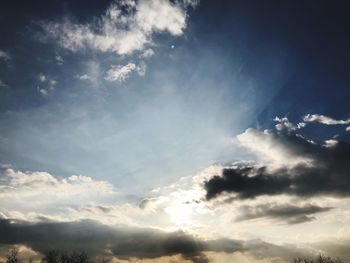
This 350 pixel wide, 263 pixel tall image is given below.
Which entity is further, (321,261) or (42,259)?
(321,261)

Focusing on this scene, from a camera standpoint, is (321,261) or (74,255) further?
(321,261)

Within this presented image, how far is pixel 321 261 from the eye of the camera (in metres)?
129

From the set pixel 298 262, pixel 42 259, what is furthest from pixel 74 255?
pixel 298 262

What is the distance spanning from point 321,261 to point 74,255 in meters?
105

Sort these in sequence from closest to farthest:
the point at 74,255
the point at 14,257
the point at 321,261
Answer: the point at 14,257
the point at 74,255
the point at 321,261

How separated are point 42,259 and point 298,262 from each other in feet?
355

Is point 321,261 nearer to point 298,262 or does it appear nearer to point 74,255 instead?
point 298,262

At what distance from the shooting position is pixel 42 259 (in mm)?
105062

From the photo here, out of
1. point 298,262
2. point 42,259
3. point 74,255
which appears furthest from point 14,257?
point 298,262

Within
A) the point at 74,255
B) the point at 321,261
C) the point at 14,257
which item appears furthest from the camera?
the point at 321,261

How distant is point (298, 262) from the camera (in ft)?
442

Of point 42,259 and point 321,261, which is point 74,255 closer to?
point 42,259

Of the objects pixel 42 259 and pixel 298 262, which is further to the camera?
pixel 298 262

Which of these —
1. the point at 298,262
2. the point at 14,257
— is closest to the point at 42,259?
the point at 14,257
